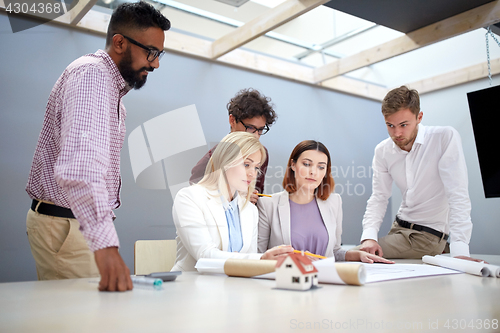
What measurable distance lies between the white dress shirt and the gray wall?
1.82 metres

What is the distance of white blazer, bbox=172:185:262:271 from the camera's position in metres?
1.46

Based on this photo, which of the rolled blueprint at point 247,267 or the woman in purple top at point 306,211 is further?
the woman in purple top at point 306,211

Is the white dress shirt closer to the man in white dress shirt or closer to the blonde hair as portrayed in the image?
the man in white dress shirt

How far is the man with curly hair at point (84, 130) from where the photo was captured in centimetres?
101

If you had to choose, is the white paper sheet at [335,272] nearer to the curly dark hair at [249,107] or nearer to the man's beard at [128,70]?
the man's beard at [128,70]

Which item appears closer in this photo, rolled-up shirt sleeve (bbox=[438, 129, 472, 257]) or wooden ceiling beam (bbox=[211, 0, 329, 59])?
rolled-up shirt sleeve (bbox=[438, 129, 472, 257])

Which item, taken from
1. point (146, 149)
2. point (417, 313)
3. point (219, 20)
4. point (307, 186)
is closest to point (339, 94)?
point (219, 20)

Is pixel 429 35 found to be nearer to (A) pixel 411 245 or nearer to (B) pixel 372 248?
(A) pixel 411 245

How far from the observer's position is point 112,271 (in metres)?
0.90

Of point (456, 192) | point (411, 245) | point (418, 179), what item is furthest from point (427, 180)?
point (411, 245)

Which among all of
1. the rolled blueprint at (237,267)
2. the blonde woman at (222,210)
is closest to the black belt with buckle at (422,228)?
the blonde woman at (222,210)

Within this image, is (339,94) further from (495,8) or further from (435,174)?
(435,174)

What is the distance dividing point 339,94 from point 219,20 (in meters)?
1.96

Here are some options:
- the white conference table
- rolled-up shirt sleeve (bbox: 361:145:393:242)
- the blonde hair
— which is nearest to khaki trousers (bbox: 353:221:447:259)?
rolled-up shirt sleeve (bbox: 361:145:393:242)
